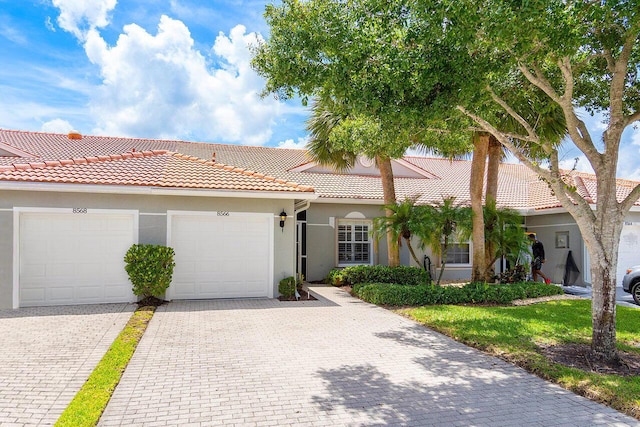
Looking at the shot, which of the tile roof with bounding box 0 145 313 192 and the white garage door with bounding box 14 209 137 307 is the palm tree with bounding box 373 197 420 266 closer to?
the tile roof with bounding box 0 145 313 192

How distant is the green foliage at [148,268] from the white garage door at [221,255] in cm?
75

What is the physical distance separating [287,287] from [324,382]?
21.3 feet

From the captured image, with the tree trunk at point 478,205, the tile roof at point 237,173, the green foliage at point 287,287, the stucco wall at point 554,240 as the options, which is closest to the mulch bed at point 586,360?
the tree trunk at point 478,205

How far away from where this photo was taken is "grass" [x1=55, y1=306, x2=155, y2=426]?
14.9 ft

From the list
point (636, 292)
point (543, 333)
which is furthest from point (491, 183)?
point (543, 333)

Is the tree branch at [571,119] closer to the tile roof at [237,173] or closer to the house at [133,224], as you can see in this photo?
the tile roof at [237,173]

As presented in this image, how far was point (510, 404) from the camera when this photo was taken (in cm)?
516

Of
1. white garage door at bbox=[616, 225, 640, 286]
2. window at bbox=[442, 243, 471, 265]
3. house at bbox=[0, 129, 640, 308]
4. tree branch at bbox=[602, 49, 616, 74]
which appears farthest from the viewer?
window at bbox=[442, 243, 471, 265]

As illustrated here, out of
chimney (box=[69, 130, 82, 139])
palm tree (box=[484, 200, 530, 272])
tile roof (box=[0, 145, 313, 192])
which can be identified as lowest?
palm tree (box=[484, 200, 530, 272])

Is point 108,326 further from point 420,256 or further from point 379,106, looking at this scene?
point 420,256

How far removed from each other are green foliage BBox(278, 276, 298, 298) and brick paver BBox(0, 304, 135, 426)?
12.7 feet

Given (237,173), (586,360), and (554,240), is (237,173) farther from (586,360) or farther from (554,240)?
(554,240)

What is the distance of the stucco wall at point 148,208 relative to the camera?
1041 centimetres

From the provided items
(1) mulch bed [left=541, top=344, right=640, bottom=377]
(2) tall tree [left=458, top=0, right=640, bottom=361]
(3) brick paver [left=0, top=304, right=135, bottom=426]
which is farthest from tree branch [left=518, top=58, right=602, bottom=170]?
(3) brick paver [left=0, top=304, right=135, bottom=426]
